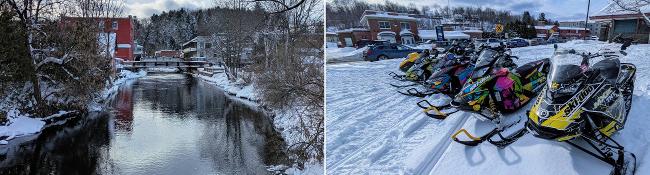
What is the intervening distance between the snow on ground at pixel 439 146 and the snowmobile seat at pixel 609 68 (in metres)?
0.29

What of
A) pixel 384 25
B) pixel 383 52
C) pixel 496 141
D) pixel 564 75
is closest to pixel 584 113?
pixel 564 75

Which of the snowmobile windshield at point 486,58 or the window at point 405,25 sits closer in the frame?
the snowmobile windshield at point 486,58

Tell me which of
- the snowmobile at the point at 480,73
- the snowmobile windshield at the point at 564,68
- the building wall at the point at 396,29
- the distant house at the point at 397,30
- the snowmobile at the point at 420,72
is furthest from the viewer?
the distant house at the point at 397,30

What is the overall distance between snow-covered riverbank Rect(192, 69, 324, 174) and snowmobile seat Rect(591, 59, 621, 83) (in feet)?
14.8

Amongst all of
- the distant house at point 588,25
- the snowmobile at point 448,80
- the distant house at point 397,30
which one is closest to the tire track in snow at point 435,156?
the distant house at point 588,25

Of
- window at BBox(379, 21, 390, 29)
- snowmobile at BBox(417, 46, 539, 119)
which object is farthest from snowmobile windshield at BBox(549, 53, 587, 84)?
window at BBox(379, 21, 390, 29)

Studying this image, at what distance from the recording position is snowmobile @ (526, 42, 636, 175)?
252 cm

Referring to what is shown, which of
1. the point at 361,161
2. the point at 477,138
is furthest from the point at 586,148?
the point at 361,161

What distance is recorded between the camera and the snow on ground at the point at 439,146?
2.54m

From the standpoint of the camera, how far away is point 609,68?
10.00 ft

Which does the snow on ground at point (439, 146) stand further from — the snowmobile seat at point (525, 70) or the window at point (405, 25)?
the window at point (405, 25)

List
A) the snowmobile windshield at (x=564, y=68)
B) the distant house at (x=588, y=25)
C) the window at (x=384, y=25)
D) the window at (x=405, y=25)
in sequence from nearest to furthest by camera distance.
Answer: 1. the snowmobile windshield at (x=564, y=68)
2. the distant house at (x=588, y=25)
3. the window at (x=384, y=25)
4. the window at (x=405, y=25)

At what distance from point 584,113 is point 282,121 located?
8469mm

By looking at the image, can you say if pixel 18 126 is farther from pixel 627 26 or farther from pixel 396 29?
pixel 396 29
